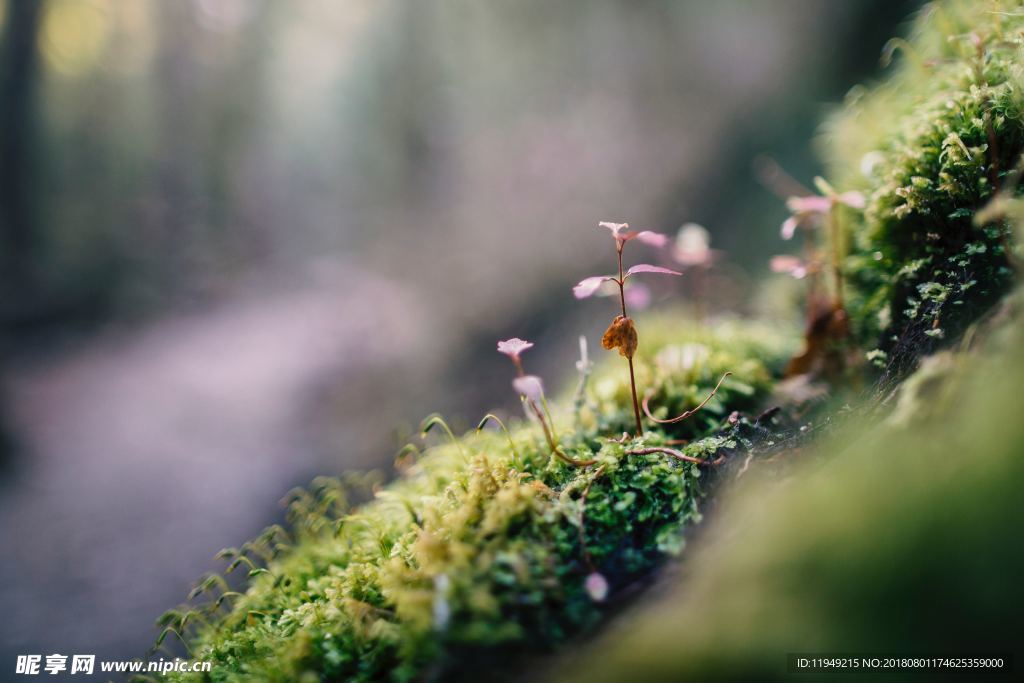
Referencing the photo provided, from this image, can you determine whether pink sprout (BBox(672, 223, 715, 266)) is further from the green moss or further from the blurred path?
the blurred path

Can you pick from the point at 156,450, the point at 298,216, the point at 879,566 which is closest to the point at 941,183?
the point at 879,566

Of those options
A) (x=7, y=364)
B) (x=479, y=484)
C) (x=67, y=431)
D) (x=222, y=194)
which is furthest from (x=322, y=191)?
(x=479, y=484)

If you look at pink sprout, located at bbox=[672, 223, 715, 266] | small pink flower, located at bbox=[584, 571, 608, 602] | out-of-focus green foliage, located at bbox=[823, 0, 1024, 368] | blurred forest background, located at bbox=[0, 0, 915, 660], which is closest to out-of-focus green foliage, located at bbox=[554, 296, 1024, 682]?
small pink flower, located at bbox=[584, 571, 608, 602]

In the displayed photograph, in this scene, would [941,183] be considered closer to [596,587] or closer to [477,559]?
[596,587]

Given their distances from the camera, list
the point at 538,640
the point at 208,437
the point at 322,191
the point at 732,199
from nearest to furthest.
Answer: the point at 538,640 < the point at 208,437 < the point at 732,199 < the point at 322,191

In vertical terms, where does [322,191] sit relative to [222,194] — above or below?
above

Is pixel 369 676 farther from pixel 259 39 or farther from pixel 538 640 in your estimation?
pixel 259 39

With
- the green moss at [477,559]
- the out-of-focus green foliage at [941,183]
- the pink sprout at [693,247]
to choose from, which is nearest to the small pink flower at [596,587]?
the green moss at [477,559]
